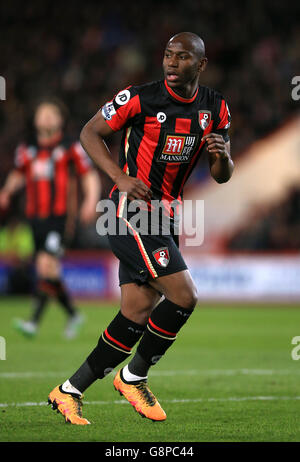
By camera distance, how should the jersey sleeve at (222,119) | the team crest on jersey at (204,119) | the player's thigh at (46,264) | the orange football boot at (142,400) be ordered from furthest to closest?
the player's thigh at (46,264) < the jersey sleeve at (222,119) < the team crest on jersey at (204,119) < the orange football boot at (142,400)

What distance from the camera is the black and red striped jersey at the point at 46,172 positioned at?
8742mm

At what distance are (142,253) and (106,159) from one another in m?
0.56

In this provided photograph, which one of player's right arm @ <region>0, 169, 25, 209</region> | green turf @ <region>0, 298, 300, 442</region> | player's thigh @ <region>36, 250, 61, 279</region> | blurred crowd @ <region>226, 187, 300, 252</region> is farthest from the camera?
blurred crowd @ <region>226, 187, 300, 252</region>

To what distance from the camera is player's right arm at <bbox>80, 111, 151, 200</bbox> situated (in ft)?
13.7

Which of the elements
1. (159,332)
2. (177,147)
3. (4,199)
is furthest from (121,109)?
(4,199)

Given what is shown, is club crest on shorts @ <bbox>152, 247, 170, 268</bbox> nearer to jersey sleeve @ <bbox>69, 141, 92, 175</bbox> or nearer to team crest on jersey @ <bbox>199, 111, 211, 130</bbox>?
team crest on jersey @ <bbox>199, 111, 211, 130</bbox>

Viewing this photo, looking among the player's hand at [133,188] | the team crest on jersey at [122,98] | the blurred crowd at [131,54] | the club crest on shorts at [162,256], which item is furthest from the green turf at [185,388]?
the blurred crowd at [131,54]

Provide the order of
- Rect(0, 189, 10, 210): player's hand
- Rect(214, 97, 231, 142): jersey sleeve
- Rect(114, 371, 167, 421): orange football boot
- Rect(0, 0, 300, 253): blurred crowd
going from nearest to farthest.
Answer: Rect(114, 371, 167, 421): orange football boot → Rect(214, 97, 231, 142): jersey sleeve → Rect(0, 189, 10, 210): player's hand → Rect(0, 0, 300, 253): blurred crowd

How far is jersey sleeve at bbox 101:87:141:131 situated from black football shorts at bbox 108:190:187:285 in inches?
18.9

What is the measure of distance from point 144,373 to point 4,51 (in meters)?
16.9

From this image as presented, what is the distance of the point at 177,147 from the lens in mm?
4453

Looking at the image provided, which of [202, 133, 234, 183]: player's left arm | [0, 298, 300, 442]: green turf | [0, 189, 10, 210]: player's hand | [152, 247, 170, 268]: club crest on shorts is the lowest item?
[0, 298, 300, 442]: green turf

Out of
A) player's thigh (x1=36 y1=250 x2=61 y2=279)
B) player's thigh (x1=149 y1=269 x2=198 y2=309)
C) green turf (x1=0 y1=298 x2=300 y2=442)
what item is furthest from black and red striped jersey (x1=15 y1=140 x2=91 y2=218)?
player's thigh (x1=149 y1=269 x2=198 y2=309)

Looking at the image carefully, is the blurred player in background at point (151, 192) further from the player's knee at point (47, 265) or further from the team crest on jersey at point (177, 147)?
the player's knee at point (47, 265)
